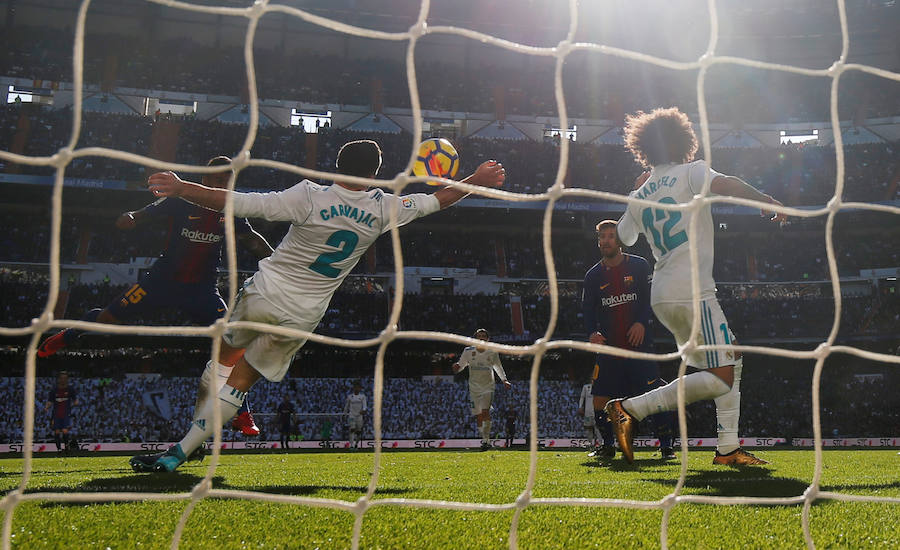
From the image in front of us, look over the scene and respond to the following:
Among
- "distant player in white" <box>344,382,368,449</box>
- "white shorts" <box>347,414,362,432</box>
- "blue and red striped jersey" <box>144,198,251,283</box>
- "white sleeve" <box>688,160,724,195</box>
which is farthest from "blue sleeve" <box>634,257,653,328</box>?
"white shorts" <box>347,414,362,432</box>

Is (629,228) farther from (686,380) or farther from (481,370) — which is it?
(481,370)

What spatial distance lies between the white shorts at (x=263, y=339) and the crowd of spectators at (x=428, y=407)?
555 inches

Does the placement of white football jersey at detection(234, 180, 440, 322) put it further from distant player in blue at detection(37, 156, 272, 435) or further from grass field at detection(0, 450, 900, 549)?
distant player in blue at detection(37, 156, 272, 435)

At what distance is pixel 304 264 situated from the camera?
4172 mm

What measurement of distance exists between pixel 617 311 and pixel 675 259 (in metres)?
2.15

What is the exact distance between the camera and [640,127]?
462 cm

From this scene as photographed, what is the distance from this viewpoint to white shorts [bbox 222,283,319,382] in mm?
4121

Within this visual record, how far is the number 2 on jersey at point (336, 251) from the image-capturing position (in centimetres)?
412

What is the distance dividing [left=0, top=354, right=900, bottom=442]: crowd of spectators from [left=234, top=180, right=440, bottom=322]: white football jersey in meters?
14.2

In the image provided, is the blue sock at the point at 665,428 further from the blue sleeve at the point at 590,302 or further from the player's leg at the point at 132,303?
the player's leg at the point at 132,303

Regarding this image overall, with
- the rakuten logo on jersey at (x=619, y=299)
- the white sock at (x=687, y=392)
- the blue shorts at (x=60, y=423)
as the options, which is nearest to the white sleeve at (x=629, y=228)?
the white sock at (x=687, y=392)

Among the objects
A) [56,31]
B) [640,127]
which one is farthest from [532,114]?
[640,127]

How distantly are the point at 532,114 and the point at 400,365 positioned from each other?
42.2 feet

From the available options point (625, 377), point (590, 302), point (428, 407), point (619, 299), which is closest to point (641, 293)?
point (619, 299)
